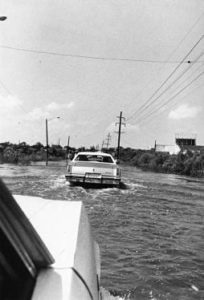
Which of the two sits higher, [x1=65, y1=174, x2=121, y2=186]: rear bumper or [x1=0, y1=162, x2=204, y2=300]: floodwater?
[x1=65, y1=174, x2=121, y2=186]: rear bumper

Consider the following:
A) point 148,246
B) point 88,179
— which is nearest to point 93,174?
point 88,179

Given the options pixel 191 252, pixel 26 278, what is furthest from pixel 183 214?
pixel 26 278

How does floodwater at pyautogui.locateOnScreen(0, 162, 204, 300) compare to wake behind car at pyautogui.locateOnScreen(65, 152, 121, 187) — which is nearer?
floodwater at pyautogui.locateOnScreen(0, 162, 204, 300)

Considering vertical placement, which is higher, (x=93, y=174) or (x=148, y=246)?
(x=93, y=174)

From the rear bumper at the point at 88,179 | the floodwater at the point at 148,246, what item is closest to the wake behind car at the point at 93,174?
the rear bumper at the point at 88,179

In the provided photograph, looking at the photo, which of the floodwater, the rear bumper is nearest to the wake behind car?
the rear bumper

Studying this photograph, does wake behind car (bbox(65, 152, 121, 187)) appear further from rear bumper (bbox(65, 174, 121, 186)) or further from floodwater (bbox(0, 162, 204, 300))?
floodwater (bbox(0, 162, 204, 300))

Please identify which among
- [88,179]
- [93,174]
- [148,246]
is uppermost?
[93,174]

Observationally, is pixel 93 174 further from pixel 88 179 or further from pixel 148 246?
pixel 148 246

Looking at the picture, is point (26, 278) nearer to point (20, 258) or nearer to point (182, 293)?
point (20, 258)

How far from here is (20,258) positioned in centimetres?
137

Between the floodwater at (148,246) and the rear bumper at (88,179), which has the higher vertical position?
the rear bumper at (88,179)

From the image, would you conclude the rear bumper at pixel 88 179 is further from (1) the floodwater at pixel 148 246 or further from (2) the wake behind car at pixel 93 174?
(1) the floodwater at pixel 148 246

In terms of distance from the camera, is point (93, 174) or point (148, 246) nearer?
point (148, 246)
